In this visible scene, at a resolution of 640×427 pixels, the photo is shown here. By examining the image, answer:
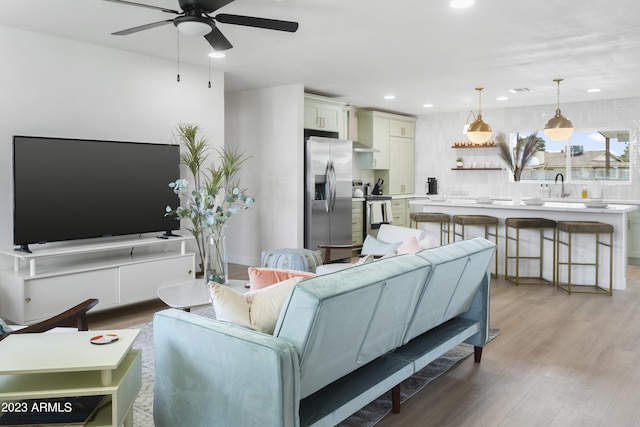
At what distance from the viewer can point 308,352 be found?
192 centimetres

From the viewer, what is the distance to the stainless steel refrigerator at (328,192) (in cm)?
697

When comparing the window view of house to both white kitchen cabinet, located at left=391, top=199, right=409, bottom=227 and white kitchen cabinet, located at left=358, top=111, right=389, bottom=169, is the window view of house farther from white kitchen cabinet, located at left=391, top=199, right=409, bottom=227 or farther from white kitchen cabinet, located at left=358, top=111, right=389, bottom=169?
white kitchen cabinet, located at left=358, top=111, right=389, bottom=169

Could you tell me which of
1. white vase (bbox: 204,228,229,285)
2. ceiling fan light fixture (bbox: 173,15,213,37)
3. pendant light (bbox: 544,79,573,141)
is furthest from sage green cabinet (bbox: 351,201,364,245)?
ceiling fan light fixture (bbox: 173,15,213,37)

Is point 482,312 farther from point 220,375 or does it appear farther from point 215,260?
point 220,375

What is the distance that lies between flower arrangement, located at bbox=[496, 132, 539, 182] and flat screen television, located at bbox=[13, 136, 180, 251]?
5.71 metres

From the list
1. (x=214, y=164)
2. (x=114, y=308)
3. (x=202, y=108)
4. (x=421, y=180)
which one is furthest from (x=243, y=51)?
(x=421, y=180)

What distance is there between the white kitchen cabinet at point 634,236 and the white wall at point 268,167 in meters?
4.89

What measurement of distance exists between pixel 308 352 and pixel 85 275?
125 inches

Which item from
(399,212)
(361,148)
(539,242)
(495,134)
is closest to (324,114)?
(361,148)

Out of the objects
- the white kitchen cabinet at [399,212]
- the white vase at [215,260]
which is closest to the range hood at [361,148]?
the white kitchen cabinet at [399,212]

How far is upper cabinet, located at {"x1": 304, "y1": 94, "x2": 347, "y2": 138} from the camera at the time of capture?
23.4 feet

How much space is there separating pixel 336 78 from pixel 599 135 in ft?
15.1

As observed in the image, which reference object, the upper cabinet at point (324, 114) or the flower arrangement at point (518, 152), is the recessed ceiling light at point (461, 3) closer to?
the upper cabinet at point (324, 114)

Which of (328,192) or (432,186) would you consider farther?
(432,186)
